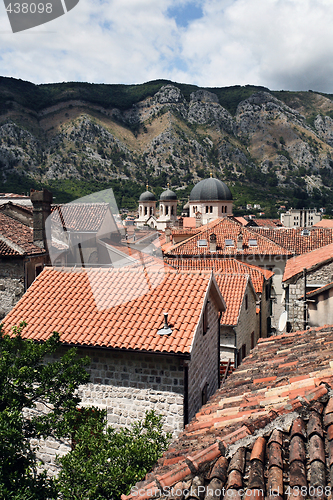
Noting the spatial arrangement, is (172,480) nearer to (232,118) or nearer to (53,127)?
(53,127)

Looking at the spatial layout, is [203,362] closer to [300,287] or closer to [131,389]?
[131,389]

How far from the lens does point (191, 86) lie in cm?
19775

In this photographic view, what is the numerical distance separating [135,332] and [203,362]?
2.22 meters

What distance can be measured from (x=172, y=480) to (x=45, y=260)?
14.5 metres

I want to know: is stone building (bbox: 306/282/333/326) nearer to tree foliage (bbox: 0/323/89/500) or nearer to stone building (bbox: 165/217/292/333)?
tree foliage (bbox: 0/323/89/500)

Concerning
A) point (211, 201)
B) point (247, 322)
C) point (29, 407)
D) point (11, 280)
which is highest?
point (211, 201)

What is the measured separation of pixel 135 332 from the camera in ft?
26.6

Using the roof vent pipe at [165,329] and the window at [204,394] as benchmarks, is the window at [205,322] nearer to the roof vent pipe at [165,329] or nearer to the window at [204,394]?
the window at [204,394]

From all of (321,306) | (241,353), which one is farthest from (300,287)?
(241,353)

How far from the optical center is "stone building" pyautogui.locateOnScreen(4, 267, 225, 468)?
7.70 meters

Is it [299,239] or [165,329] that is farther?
[299,239]

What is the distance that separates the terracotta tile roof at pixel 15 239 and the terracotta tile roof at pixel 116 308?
5466 millimetres

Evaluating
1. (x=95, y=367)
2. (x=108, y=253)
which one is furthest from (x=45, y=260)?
(x=95, y=367)

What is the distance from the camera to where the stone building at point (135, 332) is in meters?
7.70
